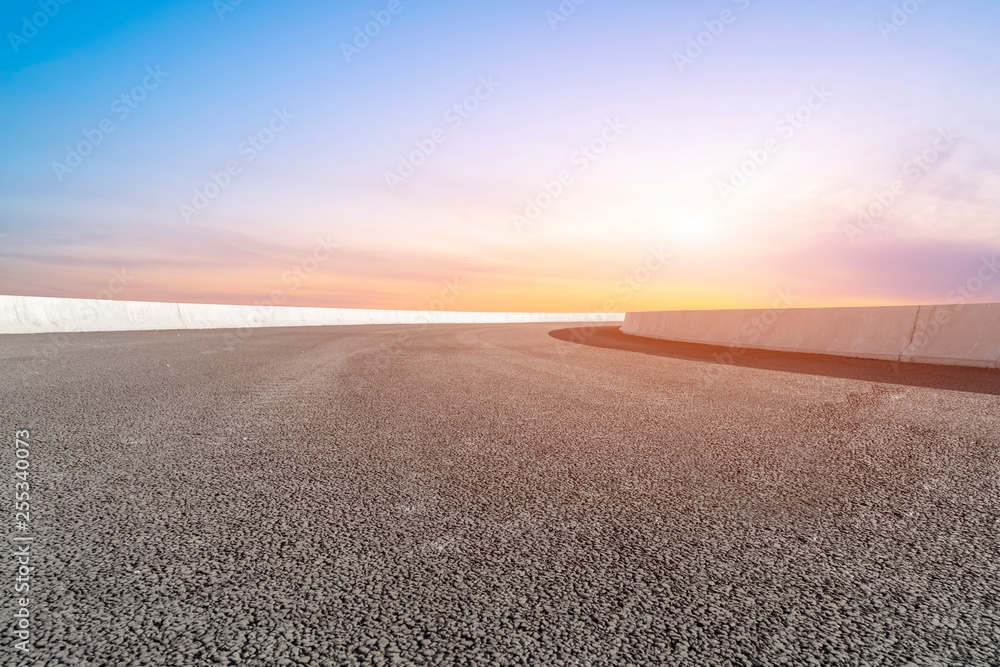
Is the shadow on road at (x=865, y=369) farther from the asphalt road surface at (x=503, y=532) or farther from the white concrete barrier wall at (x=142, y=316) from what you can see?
the white concrete barrier wall at (x=142, y=316)

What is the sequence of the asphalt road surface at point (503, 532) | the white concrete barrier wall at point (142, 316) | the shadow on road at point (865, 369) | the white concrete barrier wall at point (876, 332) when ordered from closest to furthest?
1. the asphalt road surface at point (503, 532)
2. the shadow on road at point (865, 369)
3. the white concrete barrier wall at point (876, 332)
4. the white concrete barrier wall at point (142, 316)

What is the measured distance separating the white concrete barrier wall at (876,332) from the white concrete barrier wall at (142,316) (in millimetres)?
18391

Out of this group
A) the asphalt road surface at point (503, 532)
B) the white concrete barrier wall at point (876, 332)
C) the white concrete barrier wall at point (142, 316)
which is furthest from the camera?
the white concrete barrier wall at point (142, 316)

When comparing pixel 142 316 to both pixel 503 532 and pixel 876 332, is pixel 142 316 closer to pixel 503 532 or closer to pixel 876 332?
pixel 503 532

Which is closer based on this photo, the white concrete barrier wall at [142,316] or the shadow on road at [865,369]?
the shadow on road at [865,369]

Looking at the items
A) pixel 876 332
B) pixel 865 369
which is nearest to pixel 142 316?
pixel 865 369

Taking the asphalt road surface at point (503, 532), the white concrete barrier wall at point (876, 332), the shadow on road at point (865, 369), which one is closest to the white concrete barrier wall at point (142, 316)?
the asphalt road surface at point (503, 532)

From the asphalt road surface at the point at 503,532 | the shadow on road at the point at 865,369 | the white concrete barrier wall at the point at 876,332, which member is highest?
the white concrete barrier wall at the point at 876,332

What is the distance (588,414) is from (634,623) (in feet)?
12.9

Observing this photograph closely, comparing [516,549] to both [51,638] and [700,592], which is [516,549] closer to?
[700,592]

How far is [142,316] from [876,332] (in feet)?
69.8

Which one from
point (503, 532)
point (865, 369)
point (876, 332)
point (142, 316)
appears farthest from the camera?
point (142, 316)

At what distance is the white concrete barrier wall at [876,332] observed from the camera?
34.0 ft

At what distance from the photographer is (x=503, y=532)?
2.97 metres
